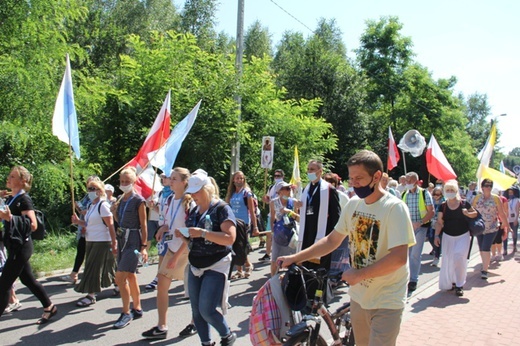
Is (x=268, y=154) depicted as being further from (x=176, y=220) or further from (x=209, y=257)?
(x=209, y=257)

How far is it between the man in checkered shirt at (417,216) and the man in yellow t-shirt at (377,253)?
4809 mm

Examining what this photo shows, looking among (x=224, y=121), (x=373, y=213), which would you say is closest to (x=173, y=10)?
(x=224, y=121)

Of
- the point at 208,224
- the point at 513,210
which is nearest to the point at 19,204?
the point at 208,224

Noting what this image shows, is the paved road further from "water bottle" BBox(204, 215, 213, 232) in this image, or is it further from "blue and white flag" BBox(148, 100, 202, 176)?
"blue and white flag" BBox(148, 100, 202, 176)

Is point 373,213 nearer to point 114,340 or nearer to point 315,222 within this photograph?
point 315,222

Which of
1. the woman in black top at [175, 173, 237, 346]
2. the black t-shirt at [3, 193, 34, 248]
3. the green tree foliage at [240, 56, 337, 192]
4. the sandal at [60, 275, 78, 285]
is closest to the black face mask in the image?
the woman in black top at [175, 173, 237, 346]

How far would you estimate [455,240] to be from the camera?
8.15 m

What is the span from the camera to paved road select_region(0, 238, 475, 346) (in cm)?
547

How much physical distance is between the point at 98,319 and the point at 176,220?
72.4 inches

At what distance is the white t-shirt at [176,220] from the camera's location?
217 inches

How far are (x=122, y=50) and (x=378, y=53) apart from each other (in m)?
19.1

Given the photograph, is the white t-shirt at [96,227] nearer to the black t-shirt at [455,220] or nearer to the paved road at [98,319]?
the paved road at [98,319]

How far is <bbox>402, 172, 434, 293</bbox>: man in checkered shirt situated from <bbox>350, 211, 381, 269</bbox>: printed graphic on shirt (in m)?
4.80

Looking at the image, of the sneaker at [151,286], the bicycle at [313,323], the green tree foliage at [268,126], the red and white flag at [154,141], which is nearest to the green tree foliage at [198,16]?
the green tree foliage at [268,126]
